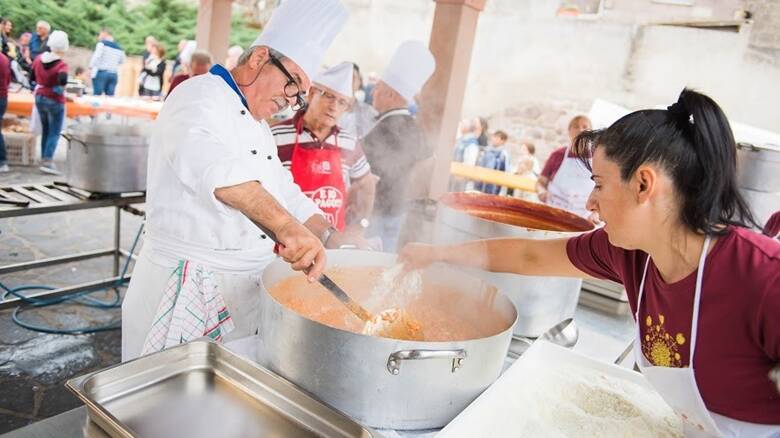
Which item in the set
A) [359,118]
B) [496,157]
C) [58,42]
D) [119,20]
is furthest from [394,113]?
[119,20]

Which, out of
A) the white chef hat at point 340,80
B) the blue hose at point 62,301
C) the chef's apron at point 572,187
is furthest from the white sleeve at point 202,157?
the chef's apron at point 572,187

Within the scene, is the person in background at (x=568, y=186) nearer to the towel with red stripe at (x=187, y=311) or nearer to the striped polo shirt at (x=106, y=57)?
the towel with red stripe at (x=187, y=311)

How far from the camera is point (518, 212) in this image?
8.55 feet

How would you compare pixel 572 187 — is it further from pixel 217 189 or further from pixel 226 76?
pixel 217 189

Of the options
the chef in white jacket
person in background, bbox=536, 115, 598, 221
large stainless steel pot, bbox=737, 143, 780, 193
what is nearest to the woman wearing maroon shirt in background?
the chef in white jacket

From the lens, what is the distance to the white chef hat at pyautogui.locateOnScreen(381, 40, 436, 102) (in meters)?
4.10

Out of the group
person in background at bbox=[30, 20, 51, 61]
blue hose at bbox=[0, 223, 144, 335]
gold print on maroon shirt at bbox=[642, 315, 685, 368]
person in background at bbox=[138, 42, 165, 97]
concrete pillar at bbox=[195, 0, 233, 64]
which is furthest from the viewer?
person in background at bbox=[138, 42, 165, 97]

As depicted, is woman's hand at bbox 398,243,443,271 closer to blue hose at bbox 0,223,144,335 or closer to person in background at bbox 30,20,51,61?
blue hose at bbox 0,223,144,335

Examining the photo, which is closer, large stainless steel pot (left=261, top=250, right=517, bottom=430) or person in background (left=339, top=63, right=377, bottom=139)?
large stainless steel pot (left=261, top=250, right=517, bottom=430)

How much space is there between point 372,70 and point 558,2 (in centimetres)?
366

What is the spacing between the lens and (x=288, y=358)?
1.19m

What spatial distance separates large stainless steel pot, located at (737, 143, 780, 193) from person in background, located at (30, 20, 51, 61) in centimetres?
1315

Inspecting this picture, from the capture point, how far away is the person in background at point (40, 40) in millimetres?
11797

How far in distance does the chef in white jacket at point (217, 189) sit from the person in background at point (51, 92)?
7.59 metres
